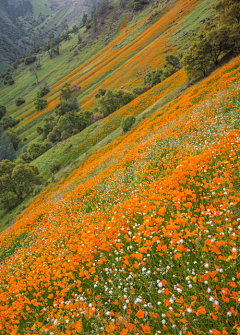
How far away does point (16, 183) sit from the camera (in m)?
48.9

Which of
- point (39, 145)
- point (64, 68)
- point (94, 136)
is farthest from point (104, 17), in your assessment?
point (94, 136)

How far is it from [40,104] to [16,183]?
3328 inches

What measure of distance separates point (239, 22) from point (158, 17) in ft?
364

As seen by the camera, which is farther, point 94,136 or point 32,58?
point 32,58

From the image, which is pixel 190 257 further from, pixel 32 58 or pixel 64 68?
pixel 32 58

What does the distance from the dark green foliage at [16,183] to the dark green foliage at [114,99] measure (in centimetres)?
2767

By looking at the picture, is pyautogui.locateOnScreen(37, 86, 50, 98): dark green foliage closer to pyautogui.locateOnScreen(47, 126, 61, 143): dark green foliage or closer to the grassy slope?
the grassy slope

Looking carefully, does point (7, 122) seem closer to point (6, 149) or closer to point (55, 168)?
point (6, 149)

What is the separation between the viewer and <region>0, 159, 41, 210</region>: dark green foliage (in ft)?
143

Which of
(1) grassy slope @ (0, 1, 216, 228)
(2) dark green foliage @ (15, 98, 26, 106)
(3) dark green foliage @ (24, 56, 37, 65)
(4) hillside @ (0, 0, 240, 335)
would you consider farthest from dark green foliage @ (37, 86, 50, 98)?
(3) dark green foliage @ (24, 56, 37, 65)

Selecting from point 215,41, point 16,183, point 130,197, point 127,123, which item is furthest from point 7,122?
point 130,197

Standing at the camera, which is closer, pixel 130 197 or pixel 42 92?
pixel 130 197

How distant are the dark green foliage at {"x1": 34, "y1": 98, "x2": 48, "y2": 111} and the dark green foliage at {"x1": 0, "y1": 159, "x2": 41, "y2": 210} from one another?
76937mm

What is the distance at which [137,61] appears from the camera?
3137 inches
